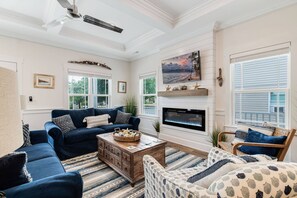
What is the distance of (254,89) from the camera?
292 cm

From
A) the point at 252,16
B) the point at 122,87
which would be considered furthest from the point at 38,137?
the point at 252,16

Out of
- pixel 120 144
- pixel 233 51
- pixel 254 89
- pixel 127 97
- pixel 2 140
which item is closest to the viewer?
pixel 2 140

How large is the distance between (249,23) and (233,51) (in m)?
0.55

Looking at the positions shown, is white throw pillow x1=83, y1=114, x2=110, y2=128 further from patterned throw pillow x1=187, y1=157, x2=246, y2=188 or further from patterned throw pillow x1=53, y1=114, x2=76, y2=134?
patterned throw pillow x1=187, y1=157, x2=246, y2=188

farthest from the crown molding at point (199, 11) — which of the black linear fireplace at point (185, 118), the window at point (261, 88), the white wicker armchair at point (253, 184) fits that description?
the white wicker armchair at point (253, 184)

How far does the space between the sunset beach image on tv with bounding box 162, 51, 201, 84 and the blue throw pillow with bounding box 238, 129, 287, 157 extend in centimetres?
172

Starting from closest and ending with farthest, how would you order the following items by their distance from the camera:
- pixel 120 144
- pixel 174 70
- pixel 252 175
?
pixel 252 175, pixel 120 144, pixel 174 70

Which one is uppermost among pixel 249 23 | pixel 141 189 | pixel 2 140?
pixel 249 23

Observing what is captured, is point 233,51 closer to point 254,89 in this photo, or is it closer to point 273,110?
point 254,89

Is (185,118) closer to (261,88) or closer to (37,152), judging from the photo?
(261,88)

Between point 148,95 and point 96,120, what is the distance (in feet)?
6.68

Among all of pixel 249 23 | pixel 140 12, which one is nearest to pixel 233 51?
pixel 249 23

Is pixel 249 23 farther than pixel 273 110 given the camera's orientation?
Yes

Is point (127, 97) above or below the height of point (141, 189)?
above
